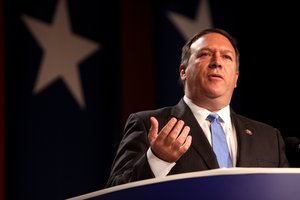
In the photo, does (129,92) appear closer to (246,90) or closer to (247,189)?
(246,90)

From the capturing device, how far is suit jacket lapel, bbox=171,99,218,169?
2076 millimetres

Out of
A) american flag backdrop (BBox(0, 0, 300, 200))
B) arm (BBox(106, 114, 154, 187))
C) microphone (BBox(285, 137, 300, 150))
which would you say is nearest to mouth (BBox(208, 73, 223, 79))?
arm (BBox(106, 114, 154, 187))

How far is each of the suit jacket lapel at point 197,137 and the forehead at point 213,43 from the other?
0.79ft

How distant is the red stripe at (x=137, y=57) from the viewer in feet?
13.1

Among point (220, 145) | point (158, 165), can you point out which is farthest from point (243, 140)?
point (158, 165)

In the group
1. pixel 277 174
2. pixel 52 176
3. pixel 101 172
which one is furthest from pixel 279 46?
pixel 277 174

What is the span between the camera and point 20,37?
3635 millimetres

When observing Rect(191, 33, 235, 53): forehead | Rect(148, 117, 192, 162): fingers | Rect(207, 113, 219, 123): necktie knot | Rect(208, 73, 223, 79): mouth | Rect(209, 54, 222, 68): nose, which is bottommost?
Rect(207, 113, 219, 123): necktie knot

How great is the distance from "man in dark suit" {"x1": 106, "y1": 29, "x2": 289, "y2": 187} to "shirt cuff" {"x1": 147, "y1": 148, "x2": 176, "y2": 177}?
0.08 m

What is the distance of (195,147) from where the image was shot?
2.12 m

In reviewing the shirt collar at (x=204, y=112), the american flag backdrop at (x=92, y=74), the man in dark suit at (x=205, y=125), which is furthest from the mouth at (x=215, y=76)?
the american flag backdrop at (x=92, y=74)

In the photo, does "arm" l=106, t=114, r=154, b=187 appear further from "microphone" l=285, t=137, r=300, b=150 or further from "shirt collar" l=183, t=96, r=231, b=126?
"microphone" l=285, t=137, r=300, b=150

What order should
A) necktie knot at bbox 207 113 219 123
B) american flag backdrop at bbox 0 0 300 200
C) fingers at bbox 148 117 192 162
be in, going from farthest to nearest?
american flag backdrop at bbox 0 0 300 200, necktie knot at bbox 207 113 219 123, fingers at bbox 148 117 192 162

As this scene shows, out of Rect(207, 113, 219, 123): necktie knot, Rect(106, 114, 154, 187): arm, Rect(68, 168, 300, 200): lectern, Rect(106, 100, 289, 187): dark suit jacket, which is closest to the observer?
Rect(68, 168, 300, 200): lectern
